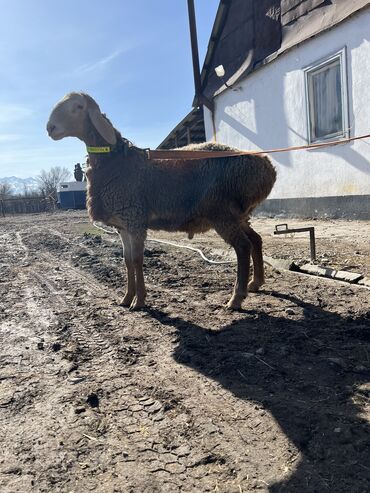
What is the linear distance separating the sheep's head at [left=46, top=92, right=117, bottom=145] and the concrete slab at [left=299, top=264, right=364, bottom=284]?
2.93 meters

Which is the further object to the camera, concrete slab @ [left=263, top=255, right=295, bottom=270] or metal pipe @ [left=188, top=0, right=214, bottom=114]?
metal pipe @ [left=188, top=0, right=214, bottom=114]

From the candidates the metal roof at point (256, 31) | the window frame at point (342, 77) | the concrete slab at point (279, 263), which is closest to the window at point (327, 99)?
the window frame at point (342, 77)

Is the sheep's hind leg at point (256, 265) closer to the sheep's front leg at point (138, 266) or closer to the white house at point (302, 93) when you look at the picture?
the sheep's front leg at point (138, 266)

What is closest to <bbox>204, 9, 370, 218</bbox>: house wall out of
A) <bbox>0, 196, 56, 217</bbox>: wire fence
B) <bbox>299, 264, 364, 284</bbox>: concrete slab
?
<bbox>299, 264, 364, 284</bbox>: concrete slab

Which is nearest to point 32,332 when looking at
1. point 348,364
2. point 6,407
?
point 6,407

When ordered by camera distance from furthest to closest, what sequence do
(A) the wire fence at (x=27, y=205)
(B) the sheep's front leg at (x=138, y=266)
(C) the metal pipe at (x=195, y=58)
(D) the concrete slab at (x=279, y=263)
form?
(A) the wire fence at (x=27, y=205) < (C) the metal pipe at (x=195, y=58) < (D) the concrete slab at (x=279, y=263) < (B) the sheep's front leg at (x=138, y=266)

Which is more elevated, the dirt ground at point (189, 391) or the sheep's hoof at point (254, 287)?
the sheep's hoof at point (254, 287)

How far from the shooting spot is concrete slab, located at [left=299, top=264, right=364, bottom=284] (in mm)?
4795

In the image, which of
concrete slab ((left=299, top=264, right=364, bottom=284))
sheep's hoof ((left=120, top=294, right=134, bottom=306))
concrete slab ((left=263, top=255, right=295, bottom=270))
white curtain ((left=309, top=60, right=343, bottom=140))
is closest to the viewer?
sheep's hoof ((left=120, top=294, right=134, bottom=306))

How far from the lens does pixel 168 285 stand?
17.8ft

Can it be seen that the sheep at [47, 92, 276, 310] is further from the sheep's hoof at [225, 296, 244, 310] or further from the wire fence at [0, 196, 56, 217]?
the wire fence at [0, 196, 56, 217]

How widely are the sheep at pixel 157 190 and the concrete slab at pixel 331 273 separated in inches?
35.0

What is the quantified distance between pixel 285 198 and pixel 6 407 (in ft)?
35.5

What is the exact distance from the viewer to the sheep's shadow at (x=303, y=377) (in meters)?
1.89
